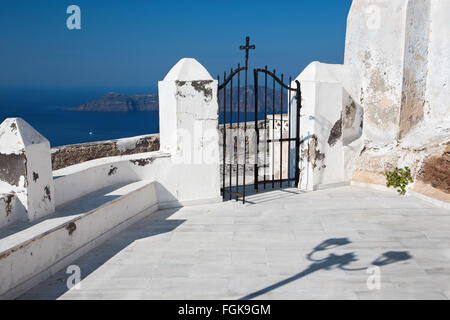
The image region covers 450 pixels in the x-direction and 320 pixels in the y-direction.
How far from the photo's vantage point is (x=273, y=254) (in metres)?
4.88

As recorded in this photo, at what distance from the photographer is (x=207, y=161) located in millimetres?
6945

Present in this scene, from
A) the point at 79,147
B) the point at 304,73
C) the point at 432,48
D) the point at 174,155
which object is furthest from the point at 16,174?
the point at 432,48

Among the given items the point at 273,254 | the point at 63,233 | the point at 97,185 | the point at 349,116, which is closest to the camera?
the point at 63,233

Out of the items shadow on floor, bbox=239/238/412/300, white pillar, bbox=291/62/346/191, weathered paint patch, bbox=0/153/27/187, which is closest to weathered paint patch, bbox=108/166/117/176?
weathered paint patch, bbox=0/153/27/187

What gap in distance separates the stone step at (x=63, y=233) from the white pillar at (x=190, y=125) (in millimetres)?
760

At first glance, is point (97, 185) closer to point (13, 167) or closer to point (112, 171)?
point (112, 171)

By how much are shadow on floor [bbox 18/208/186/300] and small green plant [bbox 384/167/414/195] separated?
4.13 metres

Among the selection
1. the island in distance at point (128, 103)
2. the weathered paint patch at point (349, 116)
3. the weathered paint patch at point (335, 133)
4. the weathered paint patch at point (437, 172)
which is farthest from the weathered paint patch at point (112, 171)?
the island in distance at point (128, 103)

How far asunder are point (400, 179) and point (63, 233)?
6.03m

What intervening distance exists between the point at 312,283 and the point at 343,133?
4.88 meters

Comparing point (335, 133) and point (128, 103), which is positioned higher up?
point (128, 103)

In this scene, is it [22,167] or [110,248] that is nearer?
[22,167]

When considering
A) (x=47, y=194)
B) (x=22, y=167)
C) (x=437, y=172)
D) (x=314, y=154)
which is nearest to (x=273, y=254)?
(x=47, y=194)

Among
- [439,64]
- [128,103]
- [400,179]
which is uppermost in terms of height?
[128,103]
